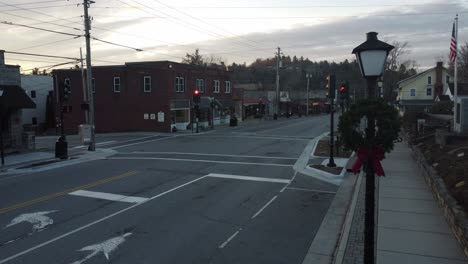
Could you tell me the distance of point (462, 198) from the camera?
1010 centimetres

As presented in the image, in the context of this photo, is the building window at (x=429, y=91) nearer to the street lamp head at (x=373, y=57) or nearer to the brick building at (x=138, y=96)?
the brick building at (x=138, y=96)

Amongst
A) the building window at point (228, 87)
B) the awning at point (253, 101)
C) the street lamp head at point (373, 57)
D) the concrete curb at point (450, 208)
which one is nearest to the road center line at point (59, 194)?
the street lamp head at point (373, 57)

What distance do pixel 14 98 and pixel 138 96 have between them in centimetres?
2317

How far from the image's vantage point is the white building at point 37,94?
6556cm

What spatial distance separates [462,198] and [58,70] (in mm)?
48635

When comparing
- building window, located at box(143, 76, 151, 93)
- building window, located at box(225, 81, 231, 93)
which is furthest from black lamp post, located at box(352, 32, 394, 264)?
building window, located at box(225, 81, 231, 93)

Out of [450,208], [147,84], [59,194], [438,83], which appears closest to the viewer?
[450,208]

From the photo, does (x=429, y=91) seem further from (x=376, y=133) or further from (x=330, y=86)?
(x=376, y=133)

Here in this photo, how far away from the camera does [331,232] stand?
1015 centimetres

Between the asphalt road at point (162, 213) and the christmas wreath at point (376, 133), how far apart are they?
298cm

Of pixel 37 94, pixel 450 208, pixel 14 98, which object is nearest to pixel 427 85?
pixel 37 94

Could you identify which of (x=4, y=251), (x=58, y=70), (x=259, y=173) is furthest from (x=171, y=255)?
(x=58, y=70)

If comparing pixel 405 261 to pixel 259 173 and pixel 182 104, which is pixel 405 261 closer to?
pixel 259 173

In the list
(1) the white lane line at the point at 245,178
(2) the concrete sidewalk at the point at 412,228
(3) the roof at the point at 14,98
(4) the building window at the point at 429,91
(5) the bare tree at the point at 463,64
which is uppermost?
(5) the bare tree at the point at 463,64
